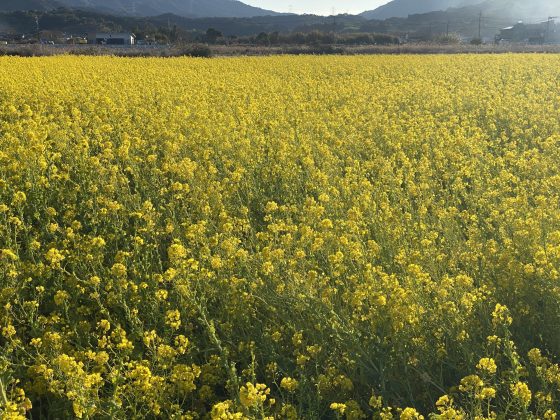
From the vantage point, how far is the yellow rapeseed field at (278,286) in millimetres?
2748

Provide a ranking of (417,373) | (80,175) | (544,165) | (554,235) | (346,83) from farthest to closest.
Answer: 1. (346,83)
2. (80,175)
3. (544,165)
4. (554,235)
5. (417,373)

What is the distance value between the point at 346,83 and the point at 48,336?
12.6 meters

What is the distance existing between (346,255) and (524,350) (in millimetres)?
1244

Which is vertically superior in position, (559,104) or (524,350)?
(559,104)

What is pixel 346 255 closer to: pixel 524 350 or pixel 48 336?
pixel 524 350

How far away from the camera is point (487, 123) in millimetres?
9344

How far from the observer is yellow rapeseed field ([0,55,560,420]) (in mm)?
2748

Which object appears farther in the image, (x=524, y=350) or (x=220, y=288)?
(x=220, y=288)

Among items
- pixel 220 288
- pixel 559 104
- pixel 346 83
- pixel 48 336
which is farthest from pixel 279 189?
pixel 346 83

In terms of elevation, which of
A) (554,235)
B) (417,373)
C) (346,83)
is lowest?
(417,373)

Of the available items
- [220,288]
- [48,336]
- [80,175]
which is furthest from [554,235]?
[80,175]

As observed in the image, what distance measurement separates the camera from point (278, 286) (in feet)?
11.0

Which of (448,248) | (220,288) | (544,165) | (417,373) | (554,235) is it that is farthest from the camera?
(544,165)

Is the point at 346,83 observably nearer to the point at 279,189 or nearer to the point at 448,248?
the point at 279,189
